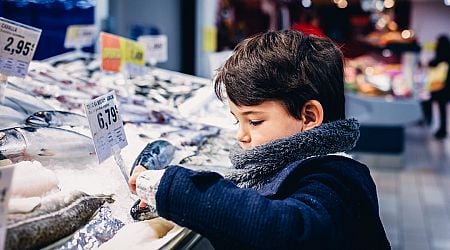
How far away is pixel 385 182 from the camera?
6.70 meters

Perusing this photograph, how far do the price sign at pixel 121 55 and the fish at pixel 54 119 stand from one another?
0.94 m

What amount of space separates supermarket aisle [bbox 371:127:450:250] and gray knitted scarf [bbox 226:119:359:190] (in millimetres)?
3625

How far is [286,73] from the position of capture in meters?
1.27

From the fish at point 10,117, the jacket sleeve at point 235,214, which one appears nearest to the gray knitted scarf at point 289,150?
the jacket sleeve at point 235,214

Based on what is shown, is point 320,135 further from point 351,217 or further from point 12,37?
point 12,37

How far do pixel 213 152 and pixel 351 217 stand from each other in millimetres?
916

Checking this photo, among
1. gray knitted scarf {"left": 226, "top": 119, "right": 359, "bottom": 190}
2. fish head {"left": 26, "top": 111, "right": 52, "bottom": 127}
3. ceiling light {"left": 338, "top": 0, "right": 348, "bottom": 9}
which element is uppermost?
gray knitted scarf {"left": 226, "top": 119, "right": 359, "bottom": 190}

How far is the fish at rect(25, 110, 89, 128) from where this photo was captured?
178cm

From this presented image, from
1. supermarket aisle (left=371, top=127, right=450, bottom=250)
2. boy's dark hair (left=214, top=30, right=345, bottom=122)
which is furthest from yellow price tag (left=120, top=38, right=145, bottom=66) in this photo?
supermarket aisle (left=371, top=127, right=450, bottom=250)

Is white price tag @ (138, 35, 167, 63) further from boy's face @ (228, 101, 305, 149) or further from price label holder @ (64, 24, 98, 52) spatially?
boy's face @ (228, 101, 305, 149)

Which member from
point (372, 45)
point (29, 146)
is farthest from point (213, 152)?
point (372, 45)

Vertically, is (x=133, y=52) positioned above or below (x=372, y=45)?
above

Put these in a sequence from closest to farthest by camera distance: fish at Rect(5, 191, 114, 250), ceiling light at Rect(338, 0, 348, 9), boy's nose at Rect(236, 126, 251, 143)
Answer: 1. fish at Rect(5, 191, 114, 250)
2. boy's nose at Rect(236, 126, 251, 143)
3. ceiling light at Rect(338, 0, 348, 9)

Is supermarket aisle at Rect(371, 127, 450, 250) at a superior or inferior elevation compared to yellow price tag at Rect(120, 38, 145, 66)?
inferior
